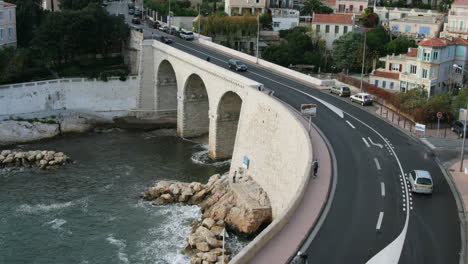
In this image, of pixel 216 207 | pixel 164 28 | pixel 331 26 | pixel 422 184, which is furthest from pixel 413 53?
pixel 164 28

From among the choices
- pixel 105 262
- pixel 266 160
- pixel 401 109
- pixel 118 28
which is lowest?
pixel 105 262

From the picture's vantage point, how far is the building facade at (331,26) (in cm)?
9312

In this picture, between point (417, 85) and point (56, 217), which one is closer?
point (56, 217)

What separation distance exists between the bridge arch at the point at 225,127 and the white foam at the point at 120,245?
69.3 feet

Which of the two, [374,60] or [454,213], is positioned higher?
[374,60]

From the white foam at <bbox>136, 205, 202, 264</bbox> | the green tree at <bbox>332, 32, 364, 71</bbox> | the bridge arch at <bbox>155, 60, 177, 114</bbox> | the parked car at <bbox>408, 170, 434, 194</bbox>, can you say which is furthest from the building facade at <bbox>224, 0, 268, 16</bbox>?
the parked car at <bbox>408, 170, 434, 194</bbox>

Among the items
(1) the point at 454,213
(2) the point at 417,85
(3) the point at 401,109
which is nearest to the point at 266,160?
(3) the point at 401,109

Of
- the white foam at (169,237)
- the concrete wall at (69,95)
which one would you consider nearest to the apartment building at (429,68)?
the white foam at (169,237)

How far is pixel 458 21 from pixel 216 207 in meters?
48.3

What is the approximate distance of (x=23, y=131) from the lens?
6731 centimetres

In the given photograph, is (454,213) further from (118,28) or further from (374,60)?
(118,28)

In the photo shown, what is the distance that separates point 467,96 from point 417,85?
31.9ft

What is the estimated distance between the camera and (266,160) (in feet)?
158

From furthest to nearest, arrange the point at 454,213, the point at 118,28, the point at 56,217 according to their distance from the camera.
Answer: the point at 118,28 < the point at 56,217 < the point at 454,213
